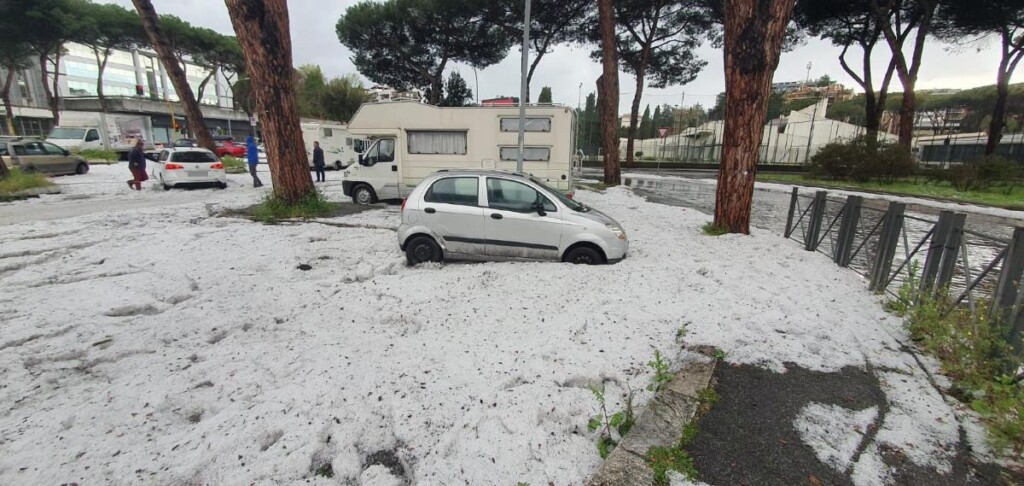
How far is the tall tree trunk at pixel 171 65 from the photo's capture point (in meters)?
15.0

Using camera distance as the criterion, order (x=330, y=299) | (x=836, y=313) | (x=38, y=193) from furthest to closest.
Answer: (x=38, y=193), (x=330, y=299), (x=836, y=313)

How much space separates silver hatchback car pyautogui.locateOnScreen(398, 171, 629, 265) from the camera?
597 cm

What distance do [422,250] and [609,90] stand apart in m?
13.8

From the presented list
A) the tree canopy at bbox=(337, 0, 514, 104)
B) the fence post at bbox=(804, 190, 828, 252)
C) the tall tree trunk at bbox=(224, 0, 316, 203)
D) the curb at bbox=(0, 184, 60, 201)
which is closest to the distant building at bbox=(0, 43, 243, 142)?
the tree canopy at bbox=(337, 0, 514, 104)

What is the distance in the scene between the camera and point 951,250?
4.10 metres

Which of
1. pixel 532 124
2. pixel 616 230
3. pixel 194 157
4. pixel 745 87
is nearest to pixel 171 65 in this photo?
pixel 194 157

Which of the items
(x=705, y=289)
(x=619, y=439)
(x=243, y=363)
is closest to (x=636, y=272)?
(x=705, y=289)

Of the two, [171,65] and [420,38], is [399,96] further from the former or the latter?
[420,38]

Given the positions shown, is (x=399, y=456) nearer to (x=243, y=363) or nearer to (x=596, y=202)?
(x=243, y=363)

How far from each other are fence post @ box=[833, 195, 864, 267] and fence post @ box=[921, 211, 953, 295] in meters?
1.80

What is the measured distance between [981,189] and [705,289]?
21.8 meters

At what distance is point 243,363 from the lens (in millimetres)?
3326

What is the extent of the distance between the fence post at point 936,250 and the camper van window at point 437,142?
35.1 ft

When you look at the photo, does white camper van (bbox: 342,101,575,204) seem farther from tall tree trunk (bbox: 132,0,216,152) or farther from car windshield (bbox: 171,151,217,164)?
tall tree trunk (bbox: 132,0,216,152)
